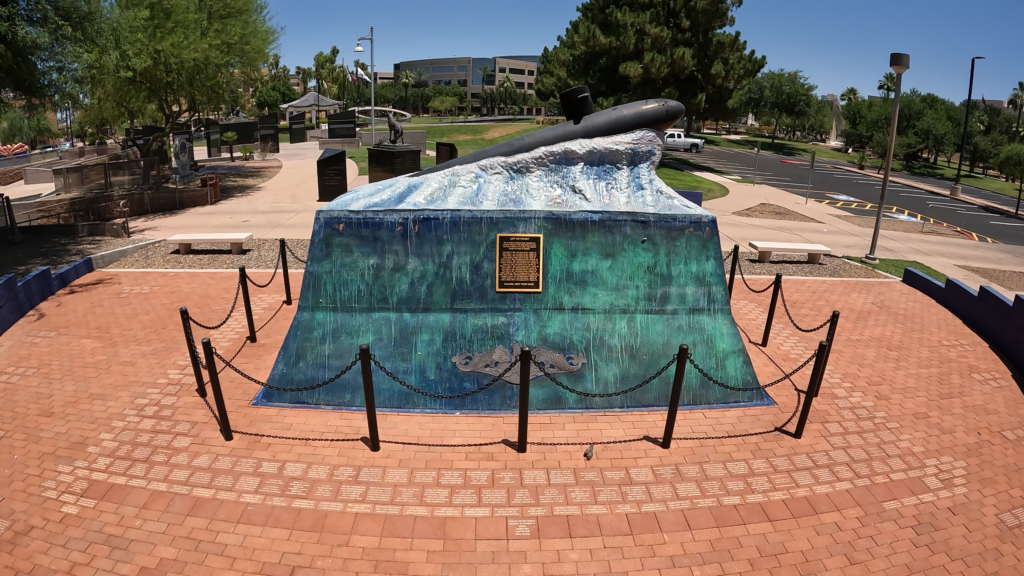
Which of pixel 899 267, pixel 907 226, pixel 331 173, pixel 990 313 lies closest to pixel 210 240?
pixel 331 173

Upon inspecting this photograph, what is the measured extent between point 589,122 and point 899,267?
11.5 meters

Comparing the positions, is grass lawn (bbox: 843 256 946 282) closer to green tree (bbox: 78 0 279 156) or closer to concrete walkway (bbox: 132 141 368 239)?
concrete walkway (bbox: 132 141 368 239)

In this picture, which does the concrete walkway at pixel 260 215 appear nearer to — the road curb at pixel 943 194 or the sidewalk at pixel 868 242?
the sidewalk at pixel 868 242

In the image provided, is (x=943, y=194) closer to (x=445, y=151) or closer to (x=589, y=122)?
(x=445, y=151)

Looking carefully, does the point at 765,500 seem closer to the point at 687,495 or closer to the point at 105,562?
the point at 687,495

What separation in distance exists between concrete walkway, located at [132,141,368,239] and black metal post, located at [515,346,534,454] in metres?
→ 11.4

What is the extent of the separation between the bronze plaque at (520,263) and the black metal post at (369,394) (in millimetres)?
1927

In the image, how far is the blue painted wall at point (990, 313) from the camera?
9.18 metres

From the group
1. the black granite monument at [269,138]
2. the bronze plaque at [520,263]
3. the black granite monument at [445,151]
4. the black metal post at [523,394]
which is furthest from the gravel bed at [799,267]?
the black granite monument at [269,138]

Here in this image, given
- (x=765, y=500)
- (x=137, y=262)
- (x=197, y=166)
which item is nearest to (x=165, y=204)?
(x=137, y=262)

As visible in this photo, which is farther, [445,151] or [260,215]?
[445,151]

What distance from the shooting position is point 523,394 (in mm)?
6016

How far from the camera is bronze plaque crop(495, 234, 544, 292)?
7.04 metres

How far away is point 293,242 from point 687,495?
12189mm
